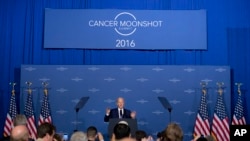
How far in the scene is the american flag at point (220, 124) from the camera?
10.4 meters

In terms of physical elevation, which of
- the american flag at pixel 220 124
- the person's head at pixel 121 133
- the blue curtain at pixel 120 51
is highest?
the blue curtain at pixel 120 51

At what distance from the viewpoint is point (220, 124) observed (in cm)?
1041

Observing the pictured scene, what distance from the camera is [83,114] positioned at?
10.6 metres

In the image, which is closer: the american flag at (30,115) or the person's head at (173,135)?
the person's head at (173,135)

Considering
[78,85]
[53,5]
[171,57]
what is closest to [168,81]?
[171,57]

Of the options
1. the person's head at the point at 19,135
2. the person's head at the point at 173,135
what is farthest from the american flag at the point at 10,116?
the person's head at the point at 173,135

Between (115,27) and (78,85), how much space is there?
2032 mm

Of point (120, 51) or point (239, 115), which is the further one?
point (120, 51)

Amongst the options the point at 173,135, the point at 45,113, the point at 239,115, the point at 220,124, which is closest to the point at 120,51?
the point at 45,113

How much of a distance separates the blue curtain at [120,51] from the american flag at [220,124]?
3.10 ft

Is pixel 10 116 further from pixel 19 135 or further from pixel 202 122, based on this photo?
pixel 19 135

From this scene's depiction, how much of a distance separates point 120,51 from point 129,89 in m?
1.22

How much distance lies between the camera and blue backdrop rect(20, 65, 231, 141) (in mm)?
10578

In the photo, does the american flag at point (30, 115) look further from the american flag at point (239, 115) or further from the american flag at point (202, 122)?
the american flag at point (239, 115)
